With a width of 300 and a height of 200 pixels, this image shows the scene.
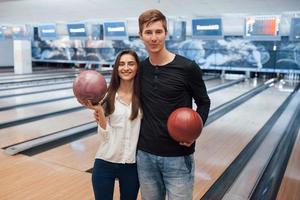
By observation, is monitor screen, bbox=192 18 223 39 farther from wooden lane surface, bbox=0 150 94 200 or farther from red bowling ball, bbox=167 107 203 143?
red bowling ball, bbox=167 107 203 143

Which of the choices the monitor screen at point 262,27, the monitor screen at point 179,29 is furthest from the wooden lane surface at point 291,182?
the monitor screen at point 179,29

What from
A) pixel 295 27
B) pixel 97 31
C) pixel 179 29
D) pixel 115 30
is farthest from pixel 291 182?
pixel 97 31

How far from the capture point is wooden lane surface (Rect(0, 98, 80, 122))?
16.8ft

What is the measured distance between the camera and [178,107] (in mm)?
1376

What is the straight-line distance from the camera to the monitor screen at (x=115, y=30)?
1009cm

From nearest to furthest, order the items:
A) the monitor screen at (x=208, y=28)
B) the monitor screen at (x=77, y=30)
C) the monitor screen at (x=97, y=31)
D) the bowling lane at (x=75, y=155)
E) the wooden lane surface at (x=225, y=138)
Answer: the wooden lane surface at (x=225, y=138)
the bowling lane at (x=75, y=155)
the monitor screen at (x=208, y=28)
the monitor screen at (x=97, y=31)
the monitor screen at (x=77, y=30)

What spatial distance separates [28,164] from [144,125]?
204cm

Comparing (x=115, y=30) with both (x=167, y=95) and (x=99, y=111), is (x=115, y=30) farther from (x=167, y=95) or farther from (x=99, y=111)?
(x=167, y=95)

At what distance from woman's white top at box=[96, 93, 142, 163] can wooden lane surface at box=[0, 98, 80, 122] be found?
373cm

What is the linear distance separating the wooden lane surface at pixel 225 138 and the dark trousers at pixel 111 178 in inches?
39.4

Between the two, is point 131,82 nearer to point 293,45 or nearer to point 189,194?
point 189,194

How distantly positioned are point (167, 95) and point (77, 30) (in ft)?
33.1

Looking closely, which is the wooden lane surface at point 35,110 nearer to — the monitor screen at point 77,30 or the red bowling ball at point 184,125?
the red bowling ball at point 184,125

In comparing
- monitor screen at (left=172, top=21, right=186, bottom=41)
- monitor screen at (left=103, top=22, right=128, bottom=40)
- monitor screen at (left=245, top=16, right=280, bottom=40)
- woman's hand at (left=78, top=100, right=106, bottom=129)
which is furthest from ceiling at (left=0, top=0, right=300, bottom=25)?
woman's hand at (left=78, top=100, right=106, bottom=129)
